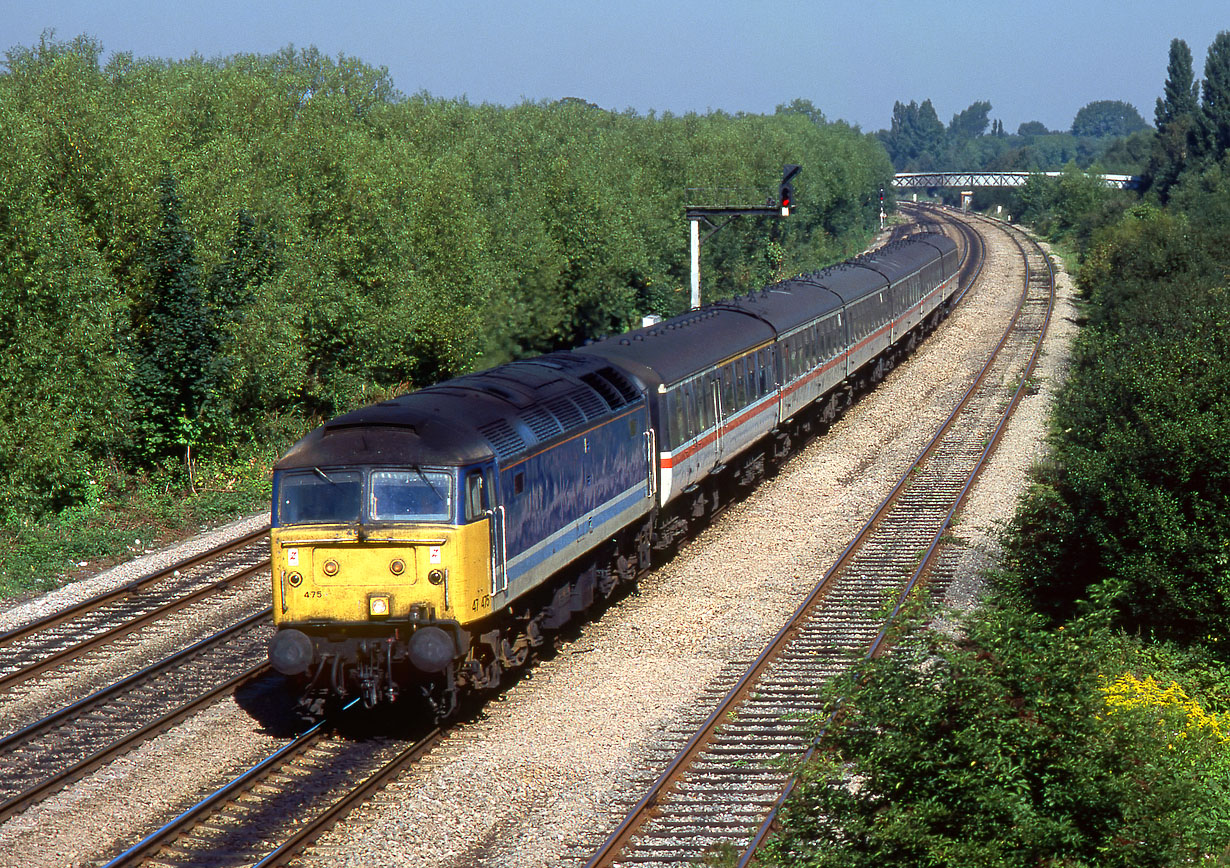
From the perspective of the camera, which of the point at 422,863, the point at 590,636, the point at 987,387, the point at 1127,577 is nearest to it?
the point at 422,863

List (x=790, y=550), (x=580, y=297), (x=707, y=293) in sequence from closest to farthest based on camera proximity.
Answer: (x=790, y=550) → (x=580, y=297) → (x=707, y=293)

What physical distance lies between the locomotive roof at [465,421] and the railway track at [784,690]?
391 cm

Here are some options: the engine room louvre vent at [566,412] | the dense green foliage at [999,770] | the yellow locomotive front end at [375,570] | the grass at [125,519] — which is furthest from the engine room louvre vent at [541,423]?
the grass at [125,519]

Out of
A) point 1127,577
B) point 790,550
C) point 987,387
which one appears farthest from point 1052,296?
point 1127,577

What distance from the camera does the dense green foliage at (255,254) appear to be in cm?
2472

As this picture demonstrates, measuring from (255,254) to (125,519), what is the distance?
8.53 m

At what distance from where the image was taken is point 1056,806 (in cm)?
859

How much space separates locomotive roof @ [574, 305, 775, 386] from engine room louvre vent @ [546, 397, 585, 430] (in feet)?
10.1

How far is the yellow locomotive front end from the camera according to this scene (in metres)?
13.5

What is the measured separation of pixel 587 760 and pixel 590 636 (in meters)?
4.36

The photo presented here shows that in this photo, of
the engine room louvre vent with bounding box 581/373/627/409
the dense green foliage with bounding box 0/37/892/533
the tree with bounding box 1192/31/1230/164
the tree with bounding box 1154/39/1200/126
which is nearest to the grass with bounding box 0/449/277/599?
the dense green foliage with bounding box 0/37/892/533

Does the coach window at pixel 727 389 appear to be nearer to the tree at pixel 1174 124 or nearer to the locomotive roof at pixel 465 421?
the locomotive roof at pixel 465 421

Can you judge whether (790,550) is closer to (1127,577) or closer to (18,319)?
(1127,577)

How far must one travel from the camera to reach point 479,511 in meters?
13.9
